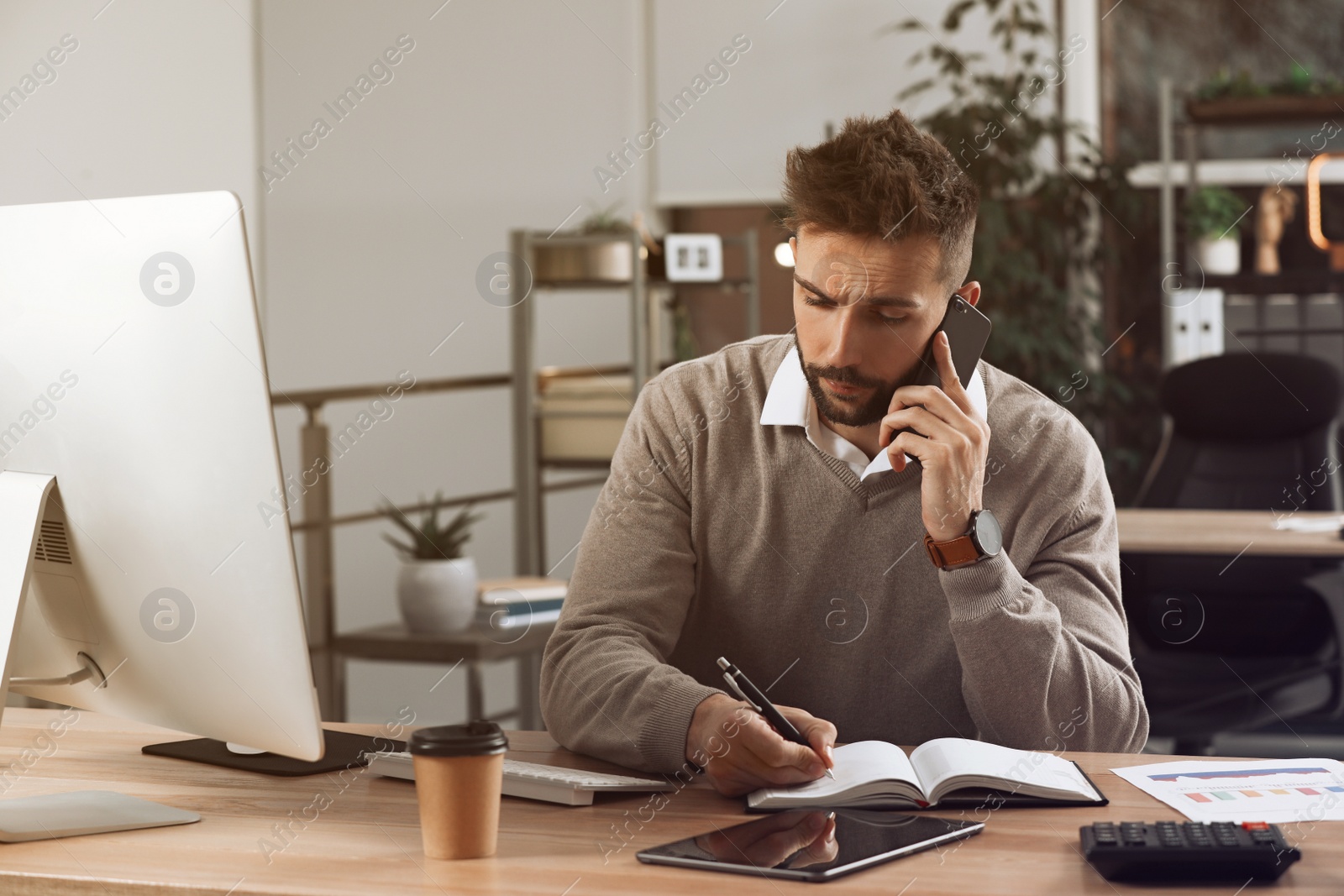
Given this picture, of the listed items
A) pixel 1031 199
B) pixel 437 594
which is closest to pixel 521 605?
pixel 437 594

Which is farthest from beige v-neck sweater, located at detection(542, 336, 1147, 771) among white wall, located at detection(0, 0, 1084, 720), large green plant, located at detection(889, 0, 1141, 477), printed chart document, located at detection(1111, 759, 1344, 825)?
white wall, located at detection(0, 0, 1084, 720)

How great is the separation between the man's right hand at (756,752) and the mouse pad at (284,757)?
32 centimetres

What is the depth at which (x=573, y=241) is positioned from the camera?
370cm

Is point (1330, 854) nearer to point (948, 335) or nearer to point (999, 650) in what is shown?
point (999, 650)

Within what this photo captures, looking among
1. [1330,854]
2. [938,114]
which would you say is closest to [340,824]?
[1330,854]

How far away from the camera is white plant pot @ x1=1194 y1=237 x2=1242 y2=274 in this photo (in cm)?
440

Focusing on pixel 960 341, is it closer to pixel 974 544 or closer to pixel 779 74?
pixel 974 544

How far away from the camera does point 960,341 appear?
61.4 inches

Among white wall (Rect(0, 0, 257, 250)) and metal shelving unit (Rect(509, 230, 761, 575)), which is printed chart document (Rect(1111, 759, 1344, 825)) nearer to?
metal shelving unit (Rect(509, 230, 761, 575))

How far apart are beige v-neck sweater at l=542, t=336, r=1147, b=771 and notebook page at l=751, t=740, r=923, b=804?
0.23 m

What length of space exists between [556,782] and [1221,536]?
1.94m

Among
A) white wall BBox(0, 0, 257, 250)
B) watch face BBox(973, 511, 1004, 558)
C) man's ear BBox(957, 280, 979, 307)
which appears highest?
white wall BBox(0, 0, 257, 250)

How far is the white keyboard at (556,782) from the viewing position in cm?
112

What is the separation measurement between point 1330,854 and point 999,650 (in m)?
0.43
